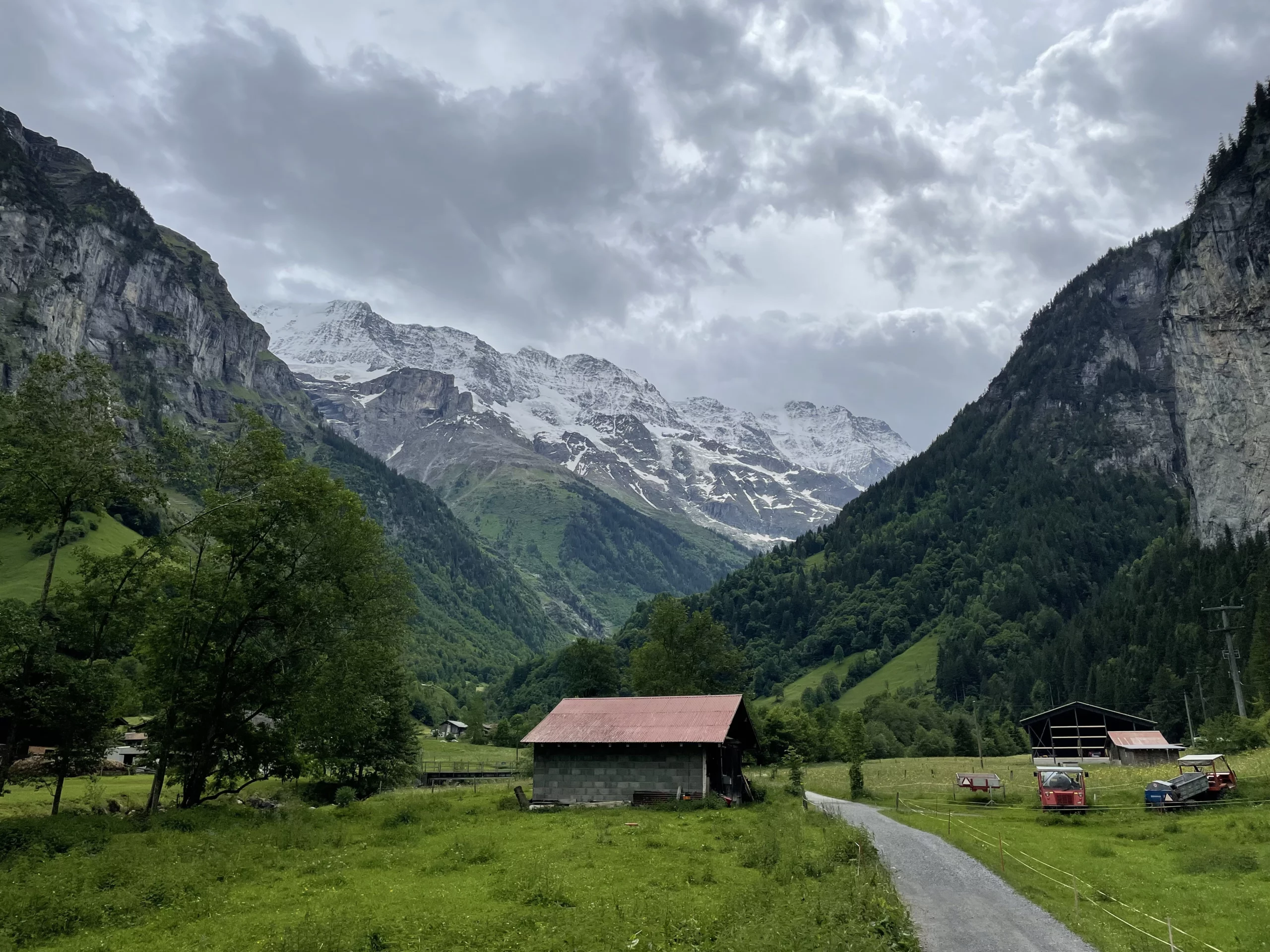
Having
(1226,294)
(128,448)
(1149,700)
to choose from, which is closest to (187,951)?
(128,448)

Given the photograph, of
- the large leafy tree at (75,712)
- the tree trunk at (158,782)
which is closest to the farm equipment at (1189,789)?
the tree trunk at (158,782)

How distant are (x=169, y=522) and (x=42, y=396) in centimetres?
904

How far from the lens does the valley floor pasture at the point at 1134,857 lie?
21312mm

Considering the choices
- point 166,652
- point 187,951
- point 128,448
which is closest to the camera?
point 187,951

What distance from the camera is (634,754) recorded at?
4491 cm

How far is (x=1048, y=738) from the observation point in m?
91.1

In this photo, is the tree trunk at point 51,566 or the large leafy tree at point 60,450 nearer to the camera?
the tree trunk at point 51,566

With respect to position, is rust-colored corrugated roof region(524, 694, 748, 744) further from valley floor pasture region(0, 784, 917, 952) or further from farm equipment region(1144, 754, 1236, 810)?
farm equipment region(1144, 754, 1236, 810)

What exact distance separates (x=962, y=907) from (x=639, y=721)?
2482 cm

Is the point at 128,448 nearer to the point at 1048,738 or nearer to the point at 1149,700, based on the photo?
the point at 1048,738

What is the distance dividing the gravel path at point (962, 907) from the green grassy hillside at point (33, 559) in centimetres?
11291

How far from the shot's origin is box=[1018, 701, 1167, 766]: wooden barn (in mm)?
88625

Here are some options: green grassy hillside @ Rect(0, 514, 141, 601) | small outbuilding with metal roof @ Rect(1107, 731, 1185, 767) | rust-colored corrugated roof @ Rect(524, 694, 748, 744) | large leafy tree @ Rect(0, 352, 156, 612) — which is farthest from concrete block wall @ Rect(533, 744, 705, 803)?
green grassy hillside @ Rect(0, 514, 141, 601)

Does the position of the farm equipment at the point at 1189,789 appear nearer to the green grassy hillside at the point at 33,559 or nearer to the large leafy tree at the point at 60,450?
the large leafy tree at the point at 60,450
